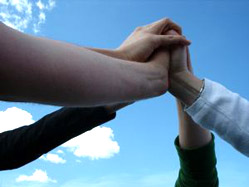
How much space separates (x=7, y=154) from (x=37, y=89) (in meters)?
0.73

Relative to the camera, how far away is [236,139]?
1.11 meters

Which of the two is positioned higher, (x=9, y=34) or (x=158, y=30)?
(x=158, y=30)

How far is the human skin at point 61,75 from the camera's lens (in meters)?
0.67

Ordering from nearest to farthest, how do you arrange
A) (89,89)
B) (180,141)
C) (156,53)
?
(89,89) → (156,53) → (180,141)

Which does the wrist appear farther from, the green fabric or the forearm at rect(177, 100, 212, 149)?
the green fabric

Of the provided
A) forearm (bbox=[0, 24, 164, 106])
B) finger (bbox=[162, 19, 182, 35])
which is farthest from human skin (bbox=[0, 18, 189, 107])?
finger (bbox=[162, 19, 182, 35])

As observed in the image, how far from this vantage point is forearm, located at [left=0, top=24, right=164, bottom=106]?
665mm

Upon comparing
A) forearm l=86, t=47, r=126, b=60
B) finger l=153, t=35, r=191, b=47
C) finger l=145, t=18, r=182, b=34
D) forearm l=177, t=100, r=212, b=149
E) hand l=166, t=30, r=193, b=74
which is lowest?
forearm l=177, t=100, r=212, b=149

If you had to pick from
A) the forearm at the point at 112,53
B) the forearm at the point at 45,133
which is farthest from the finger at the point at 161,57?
the forearm at the point at 45,133

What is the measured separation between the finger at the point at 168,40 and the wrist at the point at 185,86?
0.11m

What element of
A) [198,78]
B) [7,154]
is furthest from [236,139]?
[7,154]

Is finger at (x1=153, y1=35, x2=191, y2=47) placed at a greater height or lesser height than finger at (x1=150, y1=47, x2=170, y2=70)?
greater

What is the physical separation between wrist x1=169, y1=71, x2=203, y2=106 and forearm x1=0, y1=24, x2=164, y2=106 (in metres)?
0.28

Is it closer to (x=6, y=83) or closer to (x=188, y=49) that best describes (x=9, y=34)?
(x=6, y=83)
